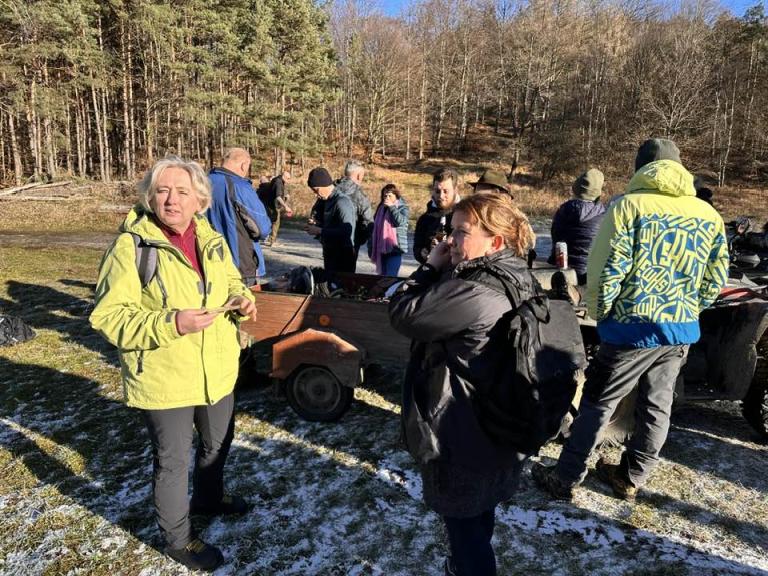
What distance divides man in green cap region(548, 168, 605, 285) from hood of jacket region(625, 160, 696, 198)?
171 centimetres

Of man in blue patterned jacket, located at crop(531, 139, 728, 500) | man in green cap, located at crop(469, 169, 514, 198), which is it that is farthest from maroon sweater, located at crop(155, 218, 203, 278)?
man in green cap, located at crop(469, 169, 514, 198)

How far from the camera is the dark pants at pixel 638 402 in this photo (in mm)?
2605

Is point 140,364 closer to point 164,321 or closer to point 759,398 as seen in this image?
point 164,321

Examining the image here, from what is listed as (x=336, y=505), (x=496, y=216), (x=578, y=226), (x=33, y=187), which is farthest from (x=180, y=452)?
(x=33, y=187)

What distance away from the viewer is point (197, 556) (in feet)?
7.82

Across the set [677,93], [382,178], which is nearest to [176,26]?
[382,178]

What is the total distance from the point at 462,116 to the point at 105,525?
46350mm

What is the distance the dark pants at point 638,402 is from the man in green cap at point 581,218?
5.92 ft

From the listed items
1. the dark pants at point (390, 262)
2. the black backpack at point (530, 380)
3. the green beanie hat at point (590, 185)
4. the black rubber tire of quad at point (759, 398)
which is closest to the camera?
the black backpack at point (530, 380)

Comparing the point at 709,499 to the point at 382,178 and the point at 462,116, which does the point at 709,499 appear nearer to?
the point at 382,178

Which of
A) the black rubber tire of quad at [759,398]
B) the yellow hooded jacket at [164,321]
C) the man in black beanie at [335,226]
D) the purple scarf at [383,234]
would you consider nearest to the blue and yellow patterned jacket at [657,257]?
the black rubber tire of quad at [759,398]

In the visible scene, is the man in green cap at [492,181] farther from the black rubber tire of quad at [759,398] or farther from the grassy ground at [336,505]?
the black rubber tire of quad at [759,398]

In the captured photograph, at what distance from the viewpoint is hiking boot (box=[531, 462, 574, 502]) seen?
2.89 m

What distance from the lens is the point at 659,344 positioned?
252 centimetres
